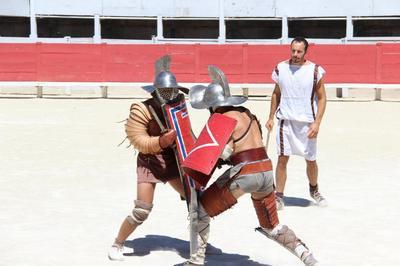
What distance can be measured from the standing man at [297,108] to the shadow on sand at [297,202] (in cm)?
32

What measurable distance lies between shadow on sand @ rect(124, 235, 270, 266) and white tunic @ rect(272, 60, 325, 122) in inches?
63.6

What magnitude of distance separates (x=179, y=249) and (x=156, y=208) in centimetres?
141

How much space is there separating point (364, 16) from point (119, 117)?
13.2 metres

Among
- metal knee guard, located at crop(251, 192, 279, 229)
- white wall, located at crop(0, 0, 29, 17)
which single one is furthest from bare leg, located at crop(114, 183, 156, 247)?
white wall, located at crop(0, 0, 29, 17)

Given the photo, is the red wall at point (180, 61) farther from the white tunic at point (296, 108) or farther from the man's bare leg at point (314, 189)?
the white tunic at point (296, 108)

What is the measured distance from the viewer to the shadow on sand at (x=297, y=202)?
7.14 metres

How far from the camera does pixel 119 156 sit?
10.0m

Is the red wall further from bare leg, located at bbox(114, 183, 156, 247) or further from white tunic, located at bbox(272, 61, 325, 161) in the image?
bare leg, located at bbox(114, 183, 156, 247)

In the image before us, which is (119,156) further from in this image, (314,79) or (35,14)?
(35,14)

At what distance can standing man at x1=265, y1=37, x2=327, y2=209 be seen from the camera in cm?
668

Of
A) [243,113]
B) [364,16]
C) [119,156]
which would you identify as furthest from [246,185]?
[364,16]

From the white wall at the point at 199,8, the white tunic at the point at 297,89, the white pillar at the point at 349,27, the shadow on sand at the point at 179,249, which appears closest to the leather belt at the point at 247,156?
the shadow on sand at the point at 179,249

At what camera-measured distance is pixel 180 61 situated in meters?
20.6

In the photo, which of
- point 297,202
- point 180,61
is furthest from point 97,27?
point 297,202
